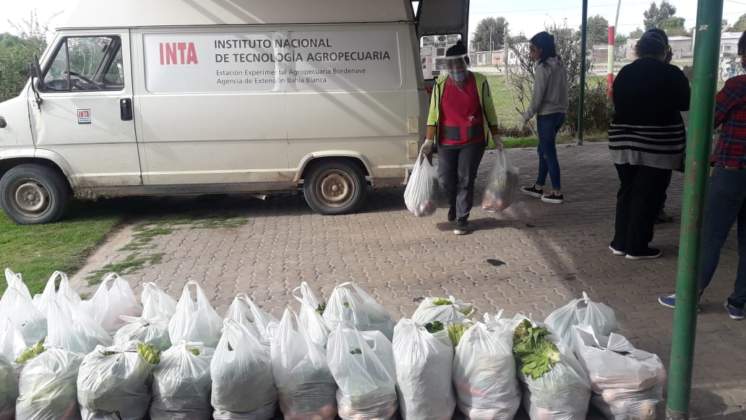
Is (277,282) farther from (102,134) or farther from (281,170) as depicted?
(102,134)

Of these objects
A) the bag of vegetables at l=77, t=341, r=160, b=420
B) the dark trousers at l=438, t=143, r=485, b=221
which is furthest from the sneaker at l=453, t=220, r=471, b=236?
the bag of vegetables at l=77, t=341, r=160, b=420

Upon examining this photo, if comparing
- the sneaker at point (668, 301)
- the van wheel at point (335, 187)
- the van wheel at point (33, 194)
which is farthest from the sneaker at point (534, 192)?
the van wheel at point (33, 194)

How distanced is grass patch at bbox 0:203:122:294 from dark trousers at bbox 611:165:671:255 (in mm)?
5011

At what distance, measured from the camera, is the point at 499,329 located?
10.9 feet

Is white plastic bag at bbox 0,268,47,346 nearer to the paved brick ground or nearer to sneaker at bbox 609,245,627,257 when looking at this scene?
the paved brick ground

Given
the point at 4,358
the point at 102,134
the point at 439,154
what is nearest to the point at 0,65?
the point at 102,134

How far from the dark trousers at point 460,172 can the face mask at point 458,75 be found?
67 cm

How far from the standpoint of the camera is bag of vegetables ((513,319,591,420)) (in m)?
3.14

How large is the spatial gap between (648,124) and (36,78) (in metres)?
6.32

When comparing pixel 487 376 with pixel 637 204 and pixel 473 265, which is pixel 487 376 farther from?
pixel 637 204

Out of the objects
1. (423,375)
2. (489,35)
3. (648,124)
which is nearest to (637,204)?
(648,124)

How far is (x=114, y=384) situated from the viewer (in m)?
3.13

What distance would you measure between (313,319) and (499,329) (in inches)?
39.4

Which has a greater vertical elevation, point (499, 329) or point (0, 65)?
point (0, 65)
